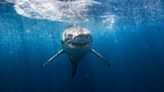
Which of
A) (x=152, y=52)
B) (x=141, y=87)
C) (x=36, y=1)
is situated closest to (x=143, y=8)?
(x=36, y=1)

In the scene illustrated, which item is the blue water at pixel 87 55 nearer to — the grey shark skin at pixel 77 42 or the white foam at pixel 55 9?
the white foam at pixel 55 9

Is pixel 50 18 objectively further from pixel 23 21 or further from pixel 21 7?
pixel 21 7

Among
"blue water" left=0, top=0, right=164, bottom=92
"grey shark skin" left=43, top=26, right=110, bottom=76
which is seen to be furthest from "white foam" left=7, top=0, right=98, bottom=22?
"grey shark skin" left=43, top=26, right=110, bottom=76

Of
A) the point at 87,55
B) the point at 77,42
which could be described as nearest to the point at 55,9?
the point at 77,42

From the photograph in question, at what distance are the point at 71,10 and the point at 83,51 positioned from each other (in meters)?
11.8

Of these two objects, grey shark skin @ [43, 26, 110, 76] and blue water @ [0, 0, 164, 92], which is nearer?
grey shark skin @ [43, 26, 110, 76]

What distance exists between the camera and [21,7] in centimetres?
2142

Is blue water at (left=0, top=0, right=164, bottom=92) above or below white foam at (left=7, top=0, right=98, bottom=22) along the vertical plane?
below

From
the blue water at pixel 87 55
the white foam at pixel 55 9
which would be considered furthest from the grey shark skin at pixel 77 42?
the blue water at pixel 87 55

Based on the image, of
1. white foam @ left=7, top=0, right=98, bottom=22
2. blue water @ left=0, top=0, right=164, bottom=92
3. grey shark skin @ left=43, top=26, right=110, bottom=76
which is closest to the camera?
grey shark skin @ left=43, top=26, right=110, bottom=76

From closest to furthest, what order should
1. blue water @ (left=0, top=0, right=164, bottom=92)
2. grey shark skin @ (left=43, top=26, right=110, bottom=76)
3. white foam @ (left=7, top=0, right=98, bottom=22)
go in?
1. grey shark skin @ (left=43, top=26, right=110, bottom=76)
2. white foam @ (left=7, top=0, right=98, bottom=22)
3. blue water @ (left=0, top=0, right=164, bottom=92)

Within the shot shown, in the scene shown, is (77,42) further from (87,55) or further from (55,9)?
(87,55)

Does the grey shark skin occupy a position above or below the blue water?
above

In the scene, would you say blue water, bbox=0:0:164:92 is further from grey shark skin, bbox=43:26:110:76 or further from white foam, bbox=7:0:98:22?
grey shark skin, bbox=43:26:110:76
